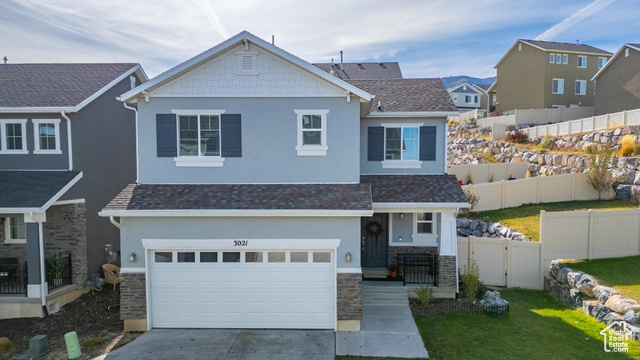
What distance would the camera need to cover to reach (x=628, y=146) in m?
21.0

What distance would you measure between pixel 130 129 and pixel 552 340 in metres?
17.3

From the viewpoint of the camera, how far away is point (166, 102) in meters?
11.2

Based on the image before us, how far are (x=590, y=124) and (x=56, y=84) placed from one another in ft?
97.3

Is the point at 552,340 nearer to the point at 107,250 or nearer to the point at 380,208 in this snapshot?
the point at 380,208

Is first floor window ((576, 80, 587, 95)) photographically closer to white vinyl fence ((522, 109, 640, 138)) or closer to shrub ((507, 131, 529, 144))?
white vinyl fence ((522, 109, 640, 138))

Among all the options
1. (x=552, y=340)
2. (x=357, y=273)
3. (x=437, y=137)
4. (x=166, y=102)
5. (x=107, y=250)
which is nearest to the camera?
(x=552, y=340)

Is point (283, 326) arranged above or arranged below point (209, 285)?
below

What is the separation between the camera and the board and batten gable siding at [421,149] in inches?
526

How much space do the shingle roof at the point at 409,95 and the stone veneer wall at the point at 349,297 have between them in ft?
18.0

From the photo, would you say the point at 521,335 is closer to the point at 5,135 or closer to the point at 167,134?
the point at 167,134

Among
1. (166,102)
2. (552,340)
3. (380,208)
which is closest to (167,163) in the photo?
(166,102)

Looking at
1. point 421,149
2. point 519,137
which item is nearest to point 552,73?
point 519,137

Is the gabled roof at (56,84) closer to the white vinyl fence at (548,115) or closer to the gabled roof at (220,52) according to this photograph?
the gabled roof at (220,52)

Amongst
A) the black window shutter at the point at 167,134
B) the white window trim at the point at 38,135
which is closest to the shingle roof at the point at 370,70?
the black window shutter at the point at 167,134
